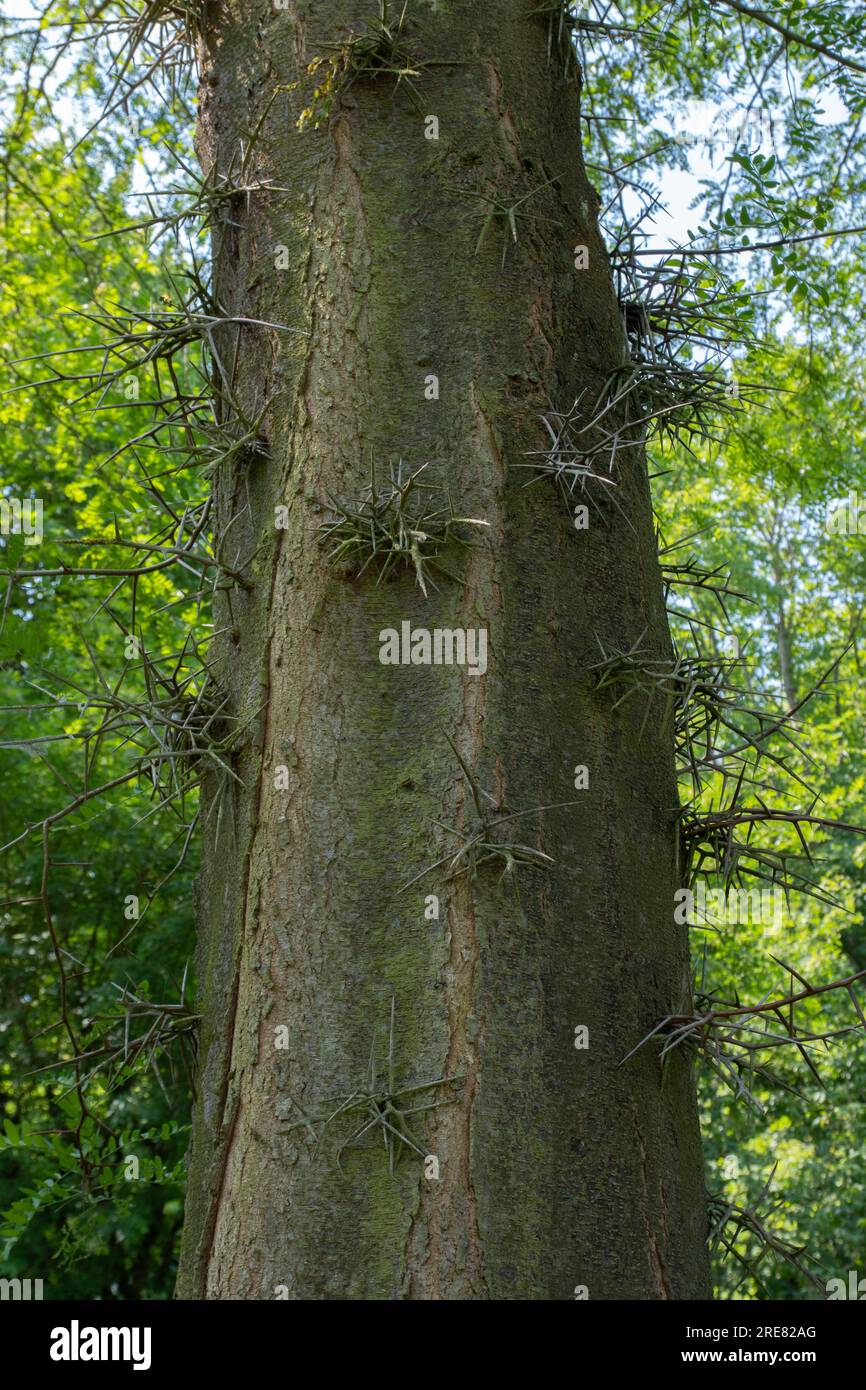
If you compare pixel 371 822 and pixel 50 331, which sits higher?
pixel 50 331

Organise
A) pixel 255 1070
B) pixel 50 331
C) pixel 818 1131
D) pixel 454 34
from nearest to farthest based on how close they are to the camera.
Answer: pixel 255 1070 → pixel 454 34 → pixel 50 331 → pixel 818 1131

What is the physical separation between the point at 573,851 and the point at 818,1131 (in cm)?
1405

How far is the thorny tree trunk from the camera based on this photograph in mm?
1896

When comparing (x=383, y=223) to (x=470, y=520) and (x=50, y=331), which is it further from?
(x=50, y=331)

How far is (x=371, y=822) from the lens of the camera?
2066 mm

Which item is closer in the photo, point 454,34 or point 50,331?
point 454,34

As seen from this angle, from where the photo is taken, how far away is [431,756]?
2096 millimetres

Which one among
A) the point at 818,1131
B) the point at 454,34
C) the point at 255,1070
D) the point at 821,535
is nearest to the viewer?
the point at 255,1070

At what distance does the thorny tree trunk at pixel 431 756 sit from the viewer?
6.22 ft

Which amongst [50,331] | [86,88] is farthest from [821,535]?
[86,88]

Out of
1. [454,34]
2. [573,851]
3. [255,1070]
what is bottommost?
[255,1070]

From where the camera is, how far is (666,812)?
7.65 feet

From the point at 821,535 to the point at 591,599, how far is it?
62.7 ft
